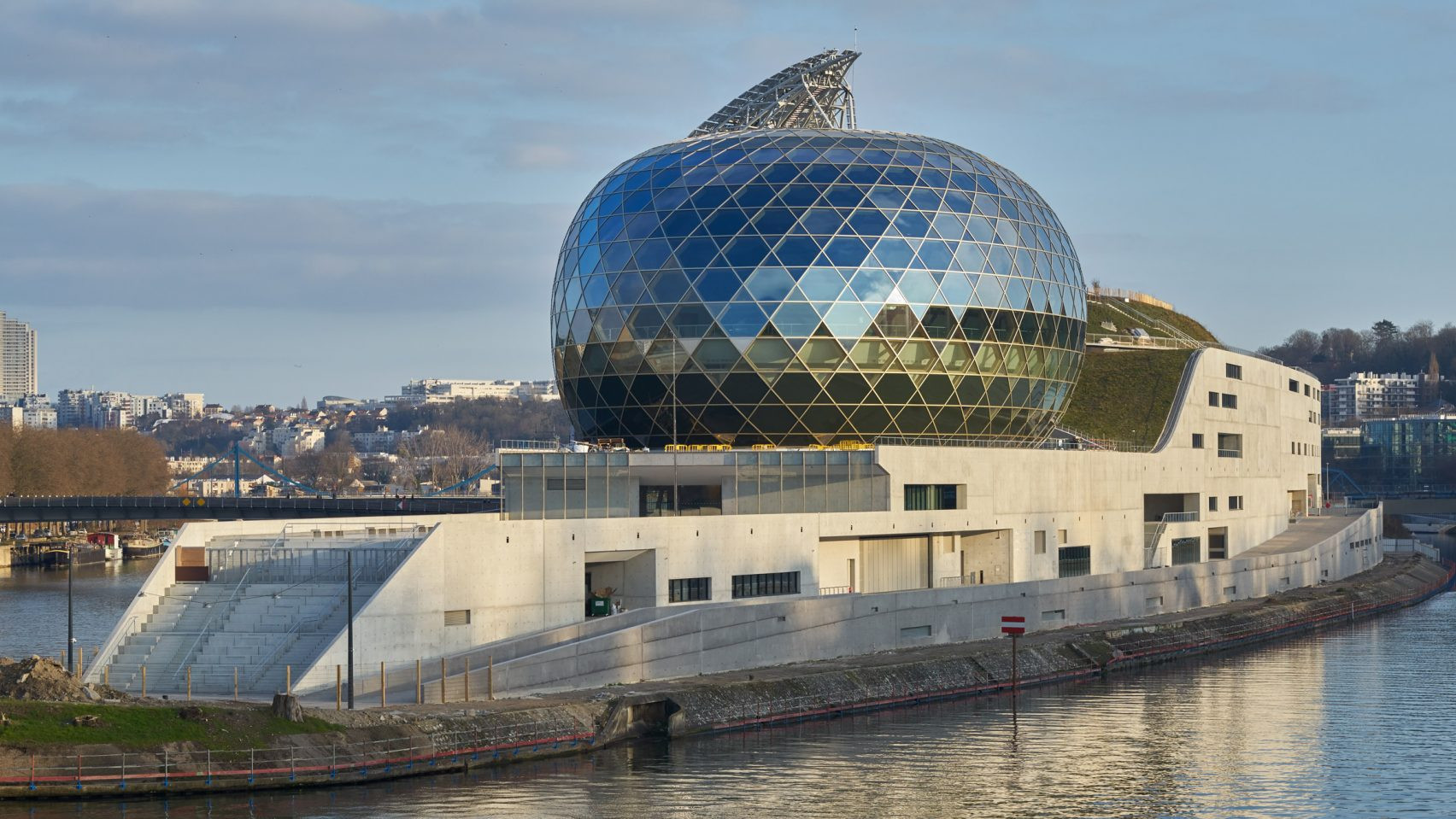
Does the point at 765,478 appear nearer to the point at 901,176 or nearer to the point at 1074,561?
the point at 901,176

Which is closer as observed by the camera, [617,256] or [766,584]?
[766,584]

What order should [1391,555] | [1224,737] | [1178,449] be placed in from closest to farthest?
[1224,737] → [1178,449] → [1391,555]

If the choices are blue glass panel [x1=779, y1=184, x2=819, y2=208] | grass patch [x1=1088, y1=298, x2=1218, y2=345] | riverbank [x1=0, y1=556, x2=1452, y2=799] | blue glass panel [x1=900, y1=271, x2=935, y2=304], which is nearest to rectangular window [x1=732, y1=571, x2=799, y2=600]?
riverbank [x1=0, y1=556, x2=1452, y2=799]

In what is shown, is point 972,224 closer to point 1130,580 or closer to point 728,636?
point 1130,580

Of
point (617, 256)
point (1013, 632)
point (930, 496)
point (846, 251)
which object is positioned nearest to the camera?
point (1013, 632)

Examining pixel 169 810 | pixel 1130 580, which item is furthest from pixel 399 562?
pixel 1130 580

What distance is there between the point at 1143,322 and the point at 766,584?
70.8m

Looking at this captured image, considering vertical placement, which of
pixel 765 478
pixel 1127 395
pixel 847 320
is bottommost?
pixel 765 478

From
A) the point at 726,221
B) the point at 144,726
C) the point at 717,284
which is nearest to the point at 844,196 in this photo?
the point at 726,221

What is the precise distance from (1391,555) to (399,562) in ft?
321

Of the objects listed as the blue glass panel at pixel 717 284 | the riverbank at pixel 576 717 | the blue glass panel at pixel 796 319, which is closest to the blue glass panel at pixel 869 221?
the blue glass panel at pixel 796 319

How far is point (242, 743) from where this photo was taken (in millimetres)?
42094

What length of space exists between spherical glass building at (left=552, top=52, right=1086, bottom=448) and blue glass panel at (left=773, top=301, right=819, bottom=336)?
49mm

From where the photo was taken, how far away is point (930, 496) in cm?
7275
